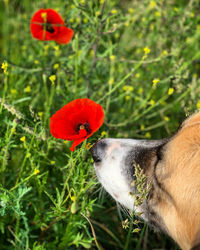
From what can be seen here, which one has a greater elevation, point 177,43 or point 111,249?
point 177,43

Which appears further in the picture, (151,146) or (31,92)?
(31,92)

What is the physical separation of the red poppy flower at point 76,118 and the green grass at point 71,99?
0.14m

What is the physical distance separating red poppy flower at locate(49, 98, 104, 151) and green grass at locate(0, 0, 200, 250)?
0.14 m

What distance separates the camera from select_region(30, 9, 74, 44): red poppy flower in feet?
8.43

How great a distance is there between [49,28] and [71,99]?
613 mm

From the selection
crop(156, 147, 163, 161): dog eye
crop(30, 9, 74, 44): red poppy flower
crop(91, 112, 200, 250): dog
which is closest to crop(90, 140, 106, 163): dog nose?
crop(91, 112, 200, 250): dog

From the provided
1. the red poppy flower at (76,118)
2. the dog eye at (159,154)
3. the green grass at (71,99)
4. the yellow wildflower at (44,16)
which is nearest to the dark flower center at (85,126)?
the red poppy flower at (76,118)

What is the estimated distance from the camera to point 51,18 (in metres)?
2.70

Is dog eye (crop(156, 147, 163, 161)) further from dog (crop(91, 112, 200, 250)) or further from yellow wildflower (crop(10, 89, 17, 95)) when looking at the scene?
yellow wildflower (crop(10, 89, 17, 95))

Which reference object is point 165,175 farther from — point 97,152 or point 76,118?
point 76,118

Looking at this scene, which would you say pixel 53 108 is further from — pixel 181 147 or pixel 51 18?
pixel 181 147

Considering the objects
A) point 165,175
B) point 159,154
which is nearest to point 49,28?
point 159,154

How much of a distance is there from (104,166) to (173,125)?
145cm

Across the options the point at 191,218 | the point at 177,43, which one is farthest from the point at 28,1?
the point at 191,218
